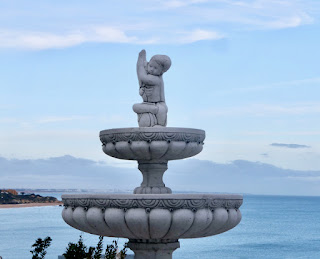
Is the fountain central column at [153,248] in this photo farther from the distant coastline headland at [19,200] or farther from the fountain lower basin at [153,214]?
the distant coastline headland at [19,200]

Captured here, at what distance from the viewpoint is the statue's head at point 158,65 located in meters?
10.3

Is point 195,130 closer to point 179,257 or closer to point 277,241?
point 179,257

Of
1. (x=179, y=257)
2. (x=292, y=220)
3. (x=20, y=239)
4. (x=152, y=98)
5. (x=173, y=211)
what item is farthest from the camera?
(x=292, y=220)

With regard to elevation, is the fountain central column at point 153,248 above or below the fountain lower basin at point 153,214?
below

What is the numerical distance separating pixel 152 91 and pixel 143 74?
296 mm

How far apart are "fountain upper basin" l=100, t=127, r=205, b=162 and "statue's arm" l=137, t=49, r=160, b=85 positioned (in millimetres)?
1105

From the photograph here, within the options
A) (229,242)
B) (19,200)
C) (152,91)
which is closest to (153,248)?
(152,91)

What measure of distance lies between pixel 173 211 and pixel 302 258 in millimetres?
50731

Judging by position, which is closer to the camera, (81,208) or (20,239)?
(81,208)

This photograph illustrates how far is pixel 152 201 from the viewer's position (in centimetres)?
844

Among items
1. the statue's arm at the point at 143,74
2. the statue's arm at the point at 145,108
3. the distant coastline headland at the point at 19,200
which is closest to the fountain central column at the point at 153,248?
the statue's arm at the point at 145,108

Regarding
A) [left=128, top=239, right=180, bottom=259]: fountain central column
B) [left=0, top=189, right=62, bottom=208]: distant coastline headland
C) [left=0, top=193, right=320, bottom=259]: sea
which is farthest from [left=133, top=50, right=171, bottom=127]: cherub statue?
[left=0, top=189, right=62, bottom=208]: distant coastline headland

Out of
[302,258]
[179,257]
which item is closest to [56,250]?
[179,257]

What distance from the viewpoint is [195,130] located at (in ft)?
31.9
